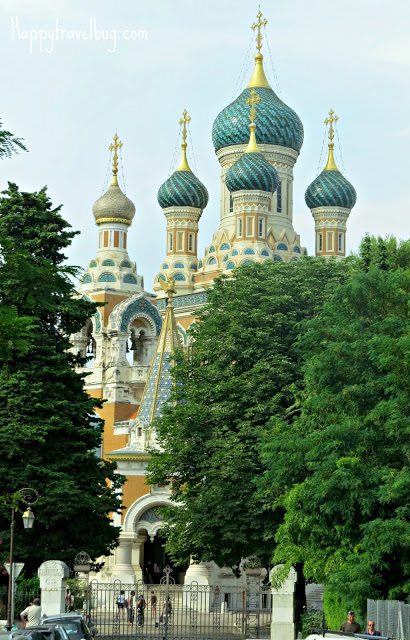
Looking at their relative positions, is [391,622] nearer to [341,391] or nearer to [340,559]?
[340,559]

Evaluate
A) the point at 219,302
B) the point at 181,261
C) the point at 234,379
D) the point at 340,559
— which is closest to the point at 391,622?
the point at 340,559

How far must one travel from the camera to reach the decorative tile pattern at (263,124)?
5734 centimetres

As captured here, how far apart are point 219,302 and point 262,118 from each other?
28.9 metres

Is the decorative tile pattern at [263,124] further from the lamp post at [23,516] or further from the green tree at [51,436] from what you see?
the lamp post at [23,516]

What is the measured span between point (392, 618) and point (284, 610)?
4.04 m

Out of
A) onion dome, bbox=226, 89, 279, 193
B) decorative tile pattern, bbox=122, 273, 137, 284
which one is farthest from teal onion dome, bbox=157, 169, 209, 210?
decorative tile pattern, bbox=122, 273, 137, 284

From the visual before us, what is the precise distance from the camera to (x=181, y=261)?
190 feet

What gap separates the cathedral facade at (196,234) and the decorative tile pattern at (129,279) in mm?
43

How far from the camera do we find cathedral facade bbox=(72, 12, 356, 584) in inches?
2025

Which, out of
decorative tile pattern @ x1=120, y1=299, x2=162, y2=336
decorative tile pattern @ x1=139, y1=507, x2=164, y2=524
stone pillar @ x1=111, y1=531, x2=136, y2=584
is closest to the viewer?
stone pillar @ x1=111, y1=531, x2=136, y2=584

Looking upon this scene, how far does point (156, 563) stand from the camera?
139 feet

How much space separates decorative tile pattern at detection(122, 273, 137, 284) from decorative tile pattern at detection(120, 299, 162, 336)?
2.28 m

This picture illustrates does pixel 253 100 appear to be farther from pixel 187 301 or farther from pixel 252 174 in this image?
pixel 187 301

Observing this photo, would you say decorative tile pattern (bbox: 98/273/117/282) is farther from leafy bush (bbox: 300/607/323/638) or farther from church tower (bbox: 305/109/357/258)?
leafy bush (bbox: 300/607/323/638)
